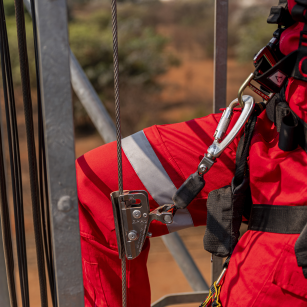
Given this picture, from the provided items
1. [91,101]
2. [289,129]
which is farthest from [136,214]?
[91,101]

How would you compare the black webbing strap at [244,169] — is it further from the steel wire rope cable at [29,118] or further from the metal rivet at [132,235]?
the steel wire rope cable at [29,118]

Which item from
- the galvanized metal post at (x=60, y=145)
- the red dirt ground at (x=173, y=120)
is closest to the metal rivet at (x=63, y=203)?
the galvanized metal post at (x=60, y=145)

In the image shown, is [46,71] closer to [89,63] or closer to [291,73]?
[291,73]

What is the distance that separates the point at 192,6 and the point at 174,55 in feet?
20.2

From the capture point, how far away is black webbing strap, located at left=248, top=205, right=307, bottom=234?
838 mm

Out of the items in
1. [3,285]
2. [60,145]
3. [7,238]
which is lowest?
[3,285]

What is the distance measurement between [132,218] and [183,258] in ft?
3.12

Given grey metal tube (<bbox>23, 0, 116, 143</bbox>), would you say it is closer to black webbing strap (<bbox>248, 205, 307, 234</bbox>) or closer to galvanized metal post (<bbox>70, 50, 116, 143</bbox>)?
galvanized metal post (<bbox>70, 50, 116, 143</bbox>)

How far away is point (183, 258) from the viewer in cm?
178

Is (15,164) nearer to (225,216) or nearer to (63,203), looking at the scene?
(63,203)

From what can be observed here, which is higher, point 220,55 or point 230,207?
point 220,55

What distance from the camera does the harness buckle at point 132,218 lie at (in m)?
0.89

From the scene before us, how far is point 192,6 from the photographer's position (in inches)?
683

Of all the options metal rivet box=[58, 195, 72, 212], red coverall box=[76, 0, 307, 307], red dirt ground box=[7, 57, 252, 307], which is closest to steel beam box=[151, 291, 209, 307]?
red coverall box=[76, 0, 307, 307]
